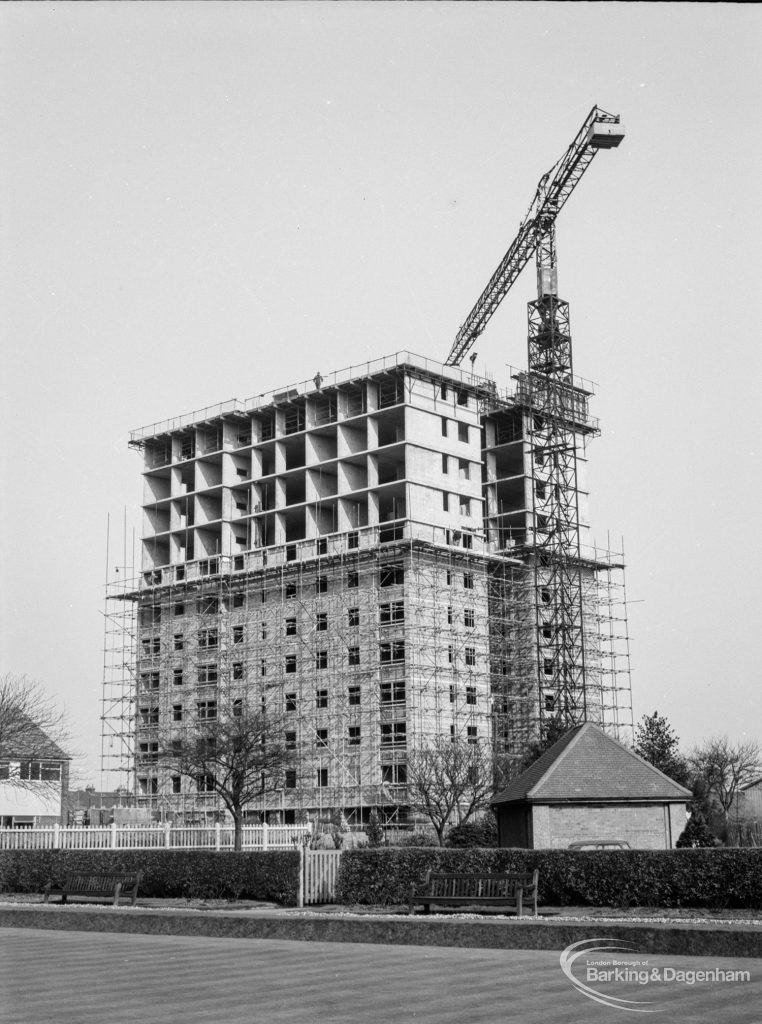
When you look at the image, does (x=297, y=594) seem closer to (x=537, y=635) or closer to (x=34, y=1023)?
(x=537, y=635)

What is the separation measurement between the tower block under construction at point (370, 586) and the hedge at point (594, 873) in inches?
1627

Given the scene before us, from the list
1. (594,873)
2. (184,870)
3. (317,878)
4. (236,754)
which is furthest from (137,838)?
(236,754)

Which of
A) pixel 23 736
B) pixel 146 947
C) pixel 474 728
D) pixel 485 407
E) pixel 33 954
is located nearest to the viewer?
pixel 33 954

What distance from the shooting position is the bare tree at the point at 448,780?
57750mm

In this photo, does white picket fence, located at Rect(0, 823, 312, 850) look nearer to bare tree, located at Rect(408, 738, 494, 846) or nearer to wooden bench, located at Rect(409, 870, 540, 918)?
wooden bench, located at Rect(409, 870, 540, 918)

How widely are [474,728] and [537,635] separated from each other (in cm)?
674

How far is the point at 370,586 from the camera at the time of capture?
70.7 meters

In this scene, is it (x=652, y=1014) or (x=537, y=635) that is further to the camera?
(x=537, y=635)

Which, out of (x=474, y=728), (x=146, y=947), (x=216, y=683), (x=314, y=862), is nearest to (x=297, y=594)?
(x=216, y=683)

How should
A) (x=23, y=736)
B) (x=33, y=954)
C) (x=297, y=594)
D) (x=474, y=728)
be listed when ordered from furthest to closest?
(x=297, y=594), (x=474, y=728), (x=23, y=736), (x=33, y=954)

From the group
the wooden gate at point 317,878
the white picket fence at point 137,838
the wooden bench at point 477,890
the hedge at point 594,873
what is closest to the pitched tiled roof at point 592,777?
the white picket fence at point 137,838

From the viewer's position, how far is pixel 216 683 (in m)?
74.6

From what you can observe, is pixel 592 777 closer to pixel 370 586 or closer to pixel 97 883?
pixel 97 883

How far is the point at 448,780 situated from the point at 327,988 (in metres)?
51.9
